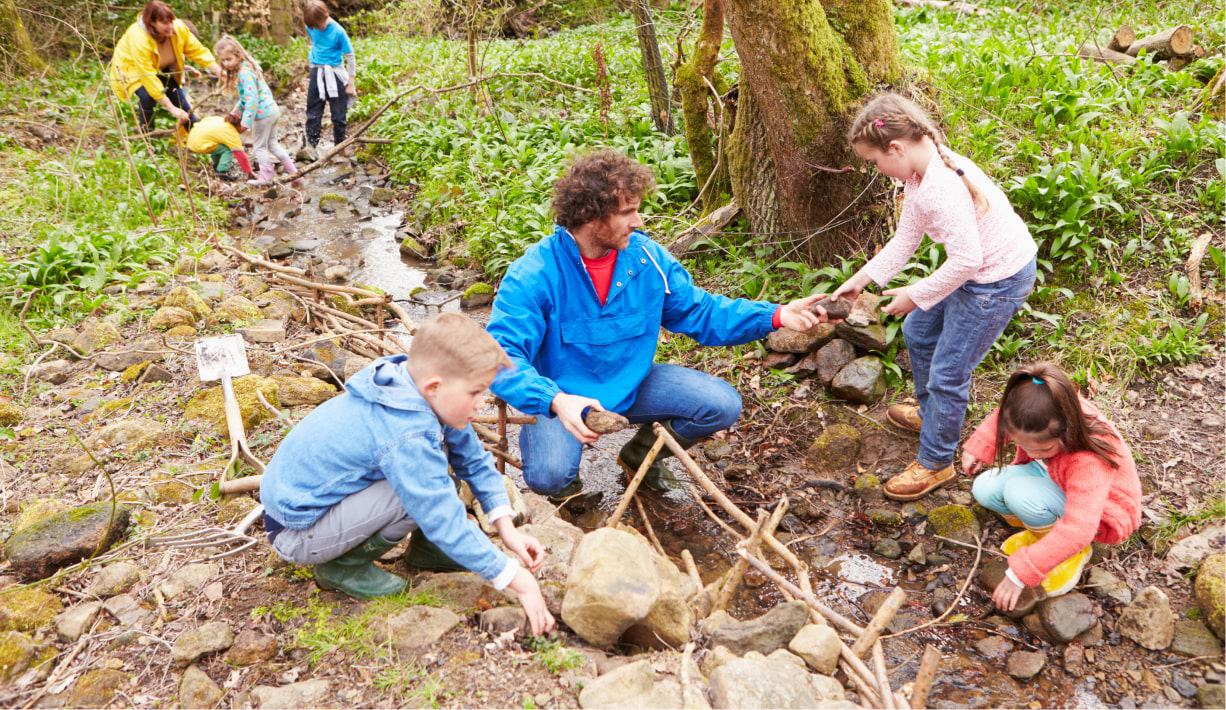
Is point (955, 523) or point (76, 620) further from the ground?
point (76, 620)

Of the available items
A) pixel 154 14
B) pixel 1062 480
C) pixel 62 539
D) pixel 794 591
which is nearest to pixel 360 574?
pixel 62 539

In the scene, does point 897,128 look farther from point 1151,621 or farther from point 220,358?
point 220,358

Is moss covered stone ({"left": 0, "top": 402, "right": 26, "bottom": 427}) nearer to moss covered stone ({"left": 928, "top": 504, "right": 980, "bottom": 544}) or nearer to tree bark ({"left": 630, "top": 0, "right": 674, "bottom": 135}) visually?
moss covered stone ({"left": 928, "top": 504, "right": 980, "bottom": 544})

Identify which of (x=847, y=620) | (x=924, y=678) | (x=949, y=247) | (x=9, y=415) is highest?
(x=949, y=247)

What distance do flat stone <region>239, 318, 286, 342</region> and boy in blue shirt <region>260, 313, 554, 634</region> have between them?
8.25 ft

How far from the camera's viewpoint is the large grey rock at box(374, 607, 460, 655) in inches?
99.2

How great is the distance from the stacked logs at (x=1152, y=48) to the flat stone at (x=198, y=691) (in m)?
6.97

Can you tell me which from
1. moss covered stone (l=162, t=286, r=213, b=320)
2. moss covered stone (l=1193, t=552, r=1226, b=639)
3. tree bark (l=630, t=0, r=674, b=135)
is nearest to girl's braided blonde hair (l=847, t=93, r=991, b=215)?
moss covered stone (l=1193, t=552, r=1226, b=639)

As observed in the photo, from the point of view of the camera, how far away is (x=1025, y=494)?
10.2ft

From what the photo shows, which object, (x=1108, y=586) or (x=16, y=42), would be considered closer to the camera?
(x=1108, y=586)

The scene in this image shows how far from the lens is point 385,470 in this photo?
2373 millimetres

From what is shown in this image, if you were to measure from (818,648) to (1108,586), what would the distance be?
1383mm

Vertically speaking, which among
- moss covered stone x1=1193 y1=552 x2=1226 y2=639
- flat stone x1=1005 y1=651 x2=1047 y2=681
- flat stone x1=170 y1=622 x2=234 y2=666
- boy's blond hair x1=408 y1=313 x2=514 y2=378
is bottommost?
flat stone x1=1005 y1=651 x2=1047 y2=681

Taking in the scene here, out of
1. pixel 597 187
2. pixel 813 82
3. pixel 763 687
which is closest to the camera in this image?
pixel 763 687
